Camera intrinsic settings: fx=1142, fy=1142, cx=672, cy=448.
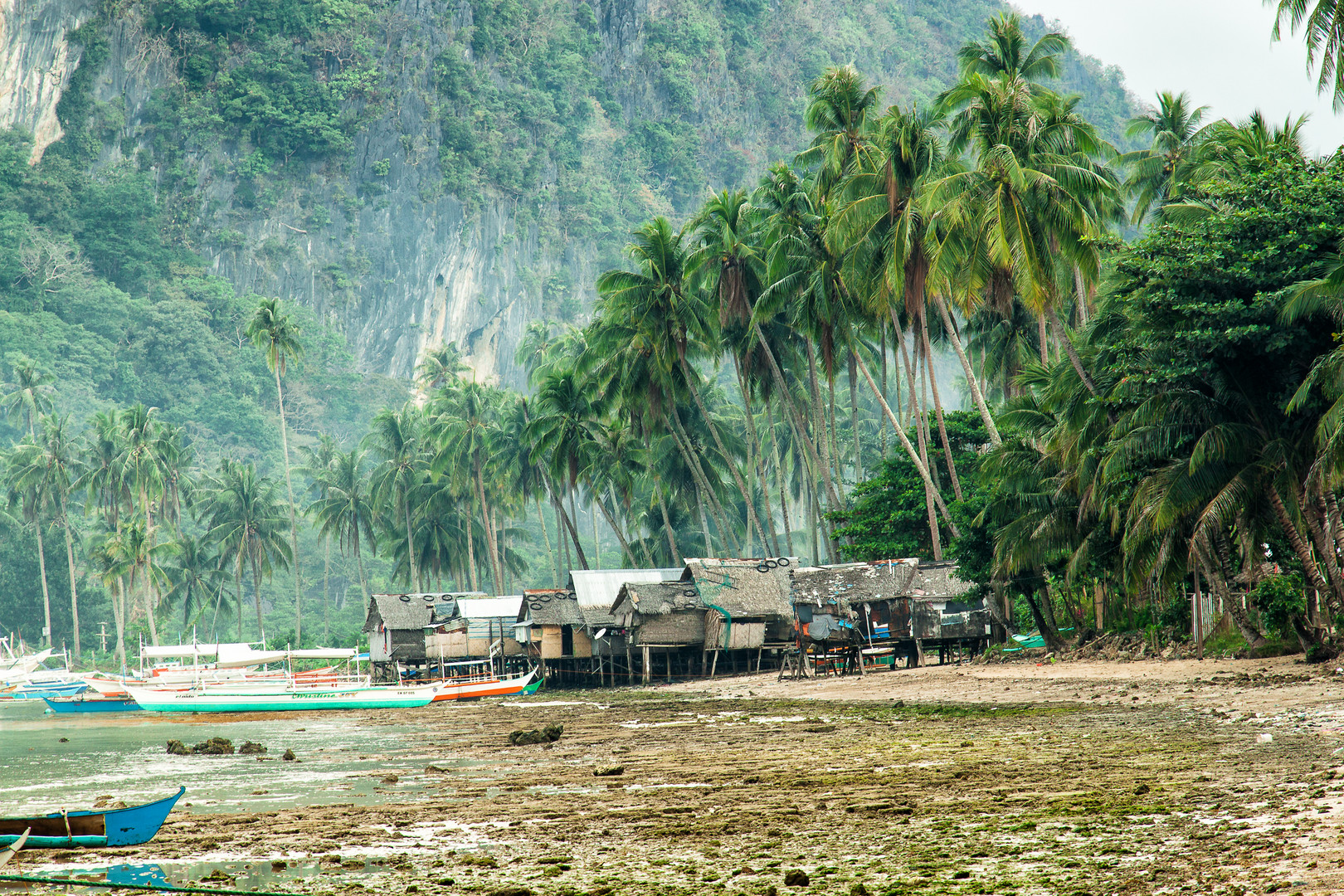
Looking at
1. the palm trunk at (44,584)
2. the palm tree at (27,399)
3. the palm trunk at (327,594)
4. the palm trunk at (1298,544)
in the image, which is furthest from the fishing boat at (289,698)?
the palm tree at (27,399)

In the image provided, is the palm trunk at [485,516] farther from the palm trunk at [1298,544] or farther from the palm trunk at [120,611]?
the palm trunk at [1298,544]

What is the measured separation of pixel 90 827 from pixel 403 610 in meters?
38.2

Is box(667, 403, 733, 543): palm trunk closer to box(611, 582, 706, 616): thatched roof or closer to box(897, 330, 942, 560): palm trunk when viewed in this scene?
box(611, 582, 706, 616): thatched roof

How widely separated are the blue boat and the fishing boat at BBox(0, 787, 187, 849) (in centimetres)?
3141

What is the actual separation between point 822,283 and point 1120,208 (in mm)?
13390

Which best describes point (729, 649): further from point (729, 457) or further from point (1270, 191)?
point (1270, 191)

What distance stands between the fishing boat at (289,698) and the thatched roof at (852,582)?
11.5 m

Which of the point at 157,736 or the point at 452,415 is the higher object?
Answer: the point at 452,415

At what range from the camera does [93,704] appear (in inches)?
1572

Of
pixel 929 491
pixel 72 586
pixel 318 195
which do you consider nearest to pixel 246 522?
pixel 72 586

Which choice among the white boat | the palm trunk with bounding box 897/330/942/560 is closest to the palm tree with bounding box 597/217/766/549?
the palm trunk with bounding box 897/330/942/560

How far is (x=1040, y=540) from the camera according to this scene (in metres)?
24.8

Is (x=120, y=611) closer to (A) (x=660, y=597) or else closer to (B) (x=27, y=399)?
Answer: (B) (x=27, y=399)

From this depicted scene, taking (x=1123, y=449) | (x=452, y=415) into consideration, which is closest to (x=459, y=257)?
(x=452, y=415)
